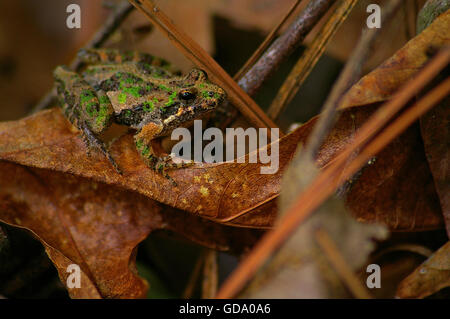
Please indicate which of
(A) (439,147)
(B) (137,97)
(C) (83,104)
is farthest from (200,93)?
(A) (439,147)

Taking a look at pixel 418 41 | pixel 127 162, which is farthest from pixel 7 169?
pixel 418 41

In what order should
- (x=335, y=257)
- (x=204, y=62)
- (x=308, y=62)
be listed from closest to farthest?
1. (x=335, y=257)
2. (x=204, y=62)
3. (x=308, y=62)

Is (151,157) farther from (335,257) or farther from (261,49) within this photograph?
(335,257)

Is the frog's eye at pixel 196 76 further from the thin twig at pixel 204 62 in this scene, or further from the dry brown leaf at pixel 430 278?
the dry brown leaf at pixel 430 278

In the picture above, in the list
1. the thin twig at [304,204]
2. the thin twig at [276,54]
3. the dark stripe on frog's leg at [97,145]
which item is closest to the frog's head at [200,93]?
the thin twig at [276,54]

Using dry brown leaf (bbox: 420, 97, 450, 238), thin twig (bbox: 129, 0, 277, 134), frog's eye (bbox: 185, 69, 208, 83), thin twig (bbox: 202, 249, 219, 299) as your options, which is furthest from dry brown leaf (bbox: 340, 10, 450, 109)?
thin twig (bbox: 202, 249, 219, 299)

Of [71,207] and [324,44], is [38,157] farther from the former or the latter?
[324,44]

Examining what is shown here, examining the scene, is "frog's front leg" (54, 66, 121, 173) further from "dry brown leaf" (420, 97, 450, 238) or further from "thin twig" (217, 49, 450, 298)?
"dry brown leaf" (420, 97, 450, 238)
